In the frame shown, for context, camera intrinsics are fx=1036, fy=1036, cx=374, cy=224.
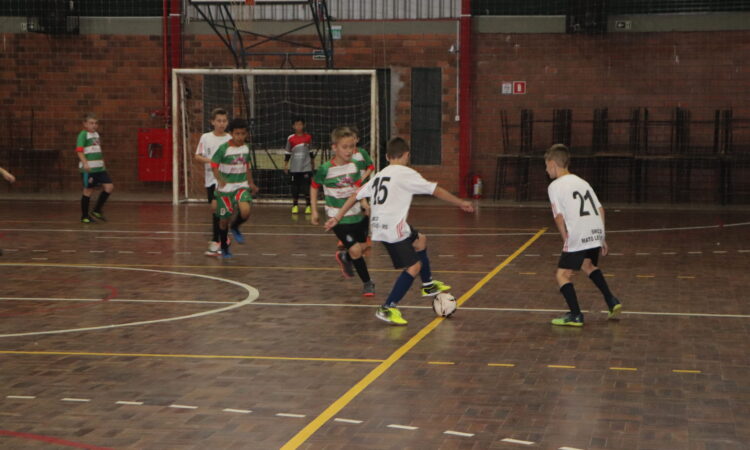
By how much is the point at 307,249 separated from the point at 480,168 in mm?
10731

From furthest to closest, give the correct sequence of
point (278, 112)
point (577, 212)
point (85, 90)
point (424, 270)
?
1. point (85, 90)
2. point (278, 112)
3. point (424, 270)
4. point (577, 212)

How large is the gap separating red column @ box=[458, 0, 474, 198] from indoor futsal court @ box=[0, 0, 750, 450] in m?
0.06

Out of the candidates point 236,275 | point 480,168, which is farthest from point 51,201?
point 236,275

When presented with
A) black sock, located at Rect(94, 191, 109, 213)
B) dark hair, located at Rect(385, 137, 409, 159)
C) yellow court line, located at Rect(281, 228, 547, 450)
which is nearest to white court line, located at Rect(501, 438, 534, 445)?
yellow court line, located at Rect(281, 228, 547, 450)

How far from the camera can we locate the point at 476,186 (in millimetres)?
24969

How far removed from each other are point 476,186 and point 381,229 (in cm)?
1571

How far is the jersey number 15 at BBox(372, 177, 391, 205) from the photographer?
9.46 meters

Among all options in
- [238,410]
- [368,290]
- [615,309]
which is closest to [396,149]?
[368,290]

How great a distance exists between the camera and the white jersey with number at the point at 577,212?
927cm

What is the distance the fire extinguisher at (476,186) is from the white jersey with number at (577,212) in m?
15.7

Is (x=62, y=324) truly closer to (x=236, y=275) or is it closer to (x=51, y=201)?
(x=236, y=275)

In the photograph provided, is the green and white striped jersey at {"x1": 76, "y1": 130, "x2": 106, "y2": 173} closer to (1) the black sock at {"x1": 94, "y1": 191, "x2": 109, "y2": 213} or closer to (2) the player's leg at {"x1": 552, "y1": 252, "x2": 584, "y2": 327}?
(1) the black sock at {"x1": 94, "y1": 191, "x2": 109, "y2": 213}

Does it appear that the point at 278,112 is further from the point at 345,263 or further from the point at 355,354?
the point at 355,354

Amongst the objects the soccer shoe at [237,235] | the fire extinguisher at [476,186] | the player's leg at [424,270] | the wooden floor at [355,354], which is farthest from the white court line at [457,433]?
the fire extinguisher at [476,186]
